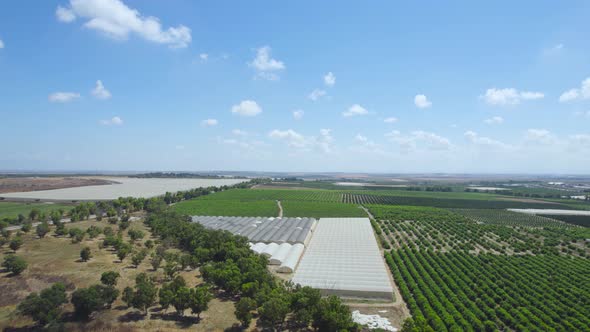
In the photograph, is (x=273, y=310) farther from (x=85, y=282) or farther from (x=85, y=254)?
(x=85, y=254)

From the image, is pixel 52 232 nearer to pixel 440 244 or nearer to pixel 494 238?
pixel 440 244

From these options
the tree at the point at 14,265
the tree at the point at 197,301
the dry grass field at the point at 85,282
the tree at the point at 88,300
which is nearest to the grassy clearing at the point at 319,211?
the dry grass field at the point at 85,282

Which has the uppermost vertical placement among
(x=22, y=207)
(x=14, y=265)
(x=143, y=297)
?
(x=14, y=265)

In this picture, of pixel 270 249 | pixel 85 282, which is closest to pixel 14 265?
pixel 85 282

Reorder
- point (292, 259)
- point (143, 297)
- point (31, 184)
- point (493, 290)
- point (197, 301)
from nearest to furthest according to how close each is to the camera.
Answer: point (197, 301), point (143, 297), point (493, 290), point (292, 259), point (31, 184)

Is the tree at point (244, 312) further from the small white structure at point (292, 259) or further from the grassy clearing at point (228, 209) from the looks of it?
the grassy clearing at point (228, 209)

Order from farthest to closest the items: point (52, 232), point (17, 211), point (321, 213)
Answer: point (321, 213)
point (17, 211)
point (52, 232)

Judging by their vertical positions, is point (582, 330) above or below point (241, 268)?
below

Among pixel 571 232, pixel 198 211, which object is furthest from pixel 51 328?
pixel 571 232
